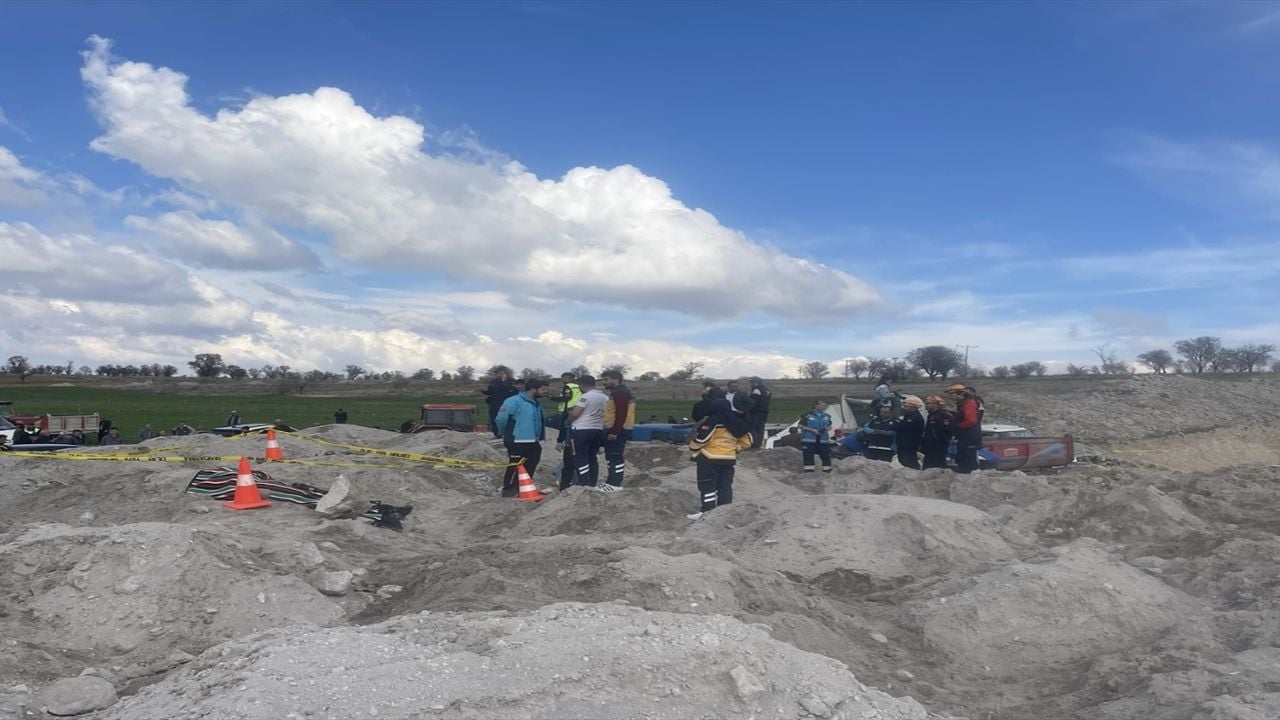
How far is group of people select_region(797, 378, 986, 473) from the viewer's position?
12781 mm

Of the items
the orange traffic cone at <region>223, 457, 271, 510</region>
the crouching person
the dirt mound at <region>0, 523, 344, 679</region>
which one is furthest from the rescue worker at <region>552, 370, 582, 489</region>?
the dirt mound at <region>0, 523, 344, 679</region>

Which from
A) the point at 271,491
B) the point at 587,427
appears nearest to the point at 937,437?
the point at 587,427

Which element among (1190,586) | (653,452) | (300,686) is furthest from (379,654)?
(653,452)

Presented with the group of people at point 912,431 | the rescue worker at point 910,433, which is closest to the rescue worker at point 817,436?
the group of people at point 912,431

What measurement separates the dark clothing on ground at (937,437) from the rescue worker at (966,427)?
0.54 feet

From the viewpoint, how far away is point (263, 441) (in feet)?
61.2

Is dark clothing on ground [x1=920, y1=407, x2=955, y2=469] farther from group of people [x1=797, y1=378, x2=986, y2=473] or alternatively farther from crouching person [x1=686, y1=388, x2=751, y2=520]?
crouching person [x1=686, y1=388, x2=751, y2=520]

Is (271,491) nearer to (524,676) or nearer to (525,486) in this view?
(525,486)

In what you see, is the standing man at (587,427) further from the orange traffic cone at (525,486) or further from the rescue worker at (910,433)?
the rescue worker at (910,433)

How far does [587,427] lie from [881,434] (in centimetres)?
633

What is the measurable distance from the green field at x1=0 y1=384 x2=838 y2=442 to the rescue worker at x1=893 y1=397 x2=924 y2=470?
18.1m

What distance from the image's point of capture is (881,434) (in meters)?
16.2

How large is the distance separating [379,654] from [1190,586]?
240 inches

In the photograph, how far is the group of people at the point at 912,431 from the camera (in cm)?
1278
